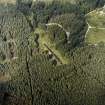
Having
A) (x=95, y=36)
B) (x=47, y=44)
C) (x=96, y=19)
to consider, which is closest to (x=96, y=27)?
(x=95, y=36)

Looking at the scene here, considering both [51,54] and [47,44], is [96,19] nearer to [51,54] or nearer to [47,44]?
[47,44]

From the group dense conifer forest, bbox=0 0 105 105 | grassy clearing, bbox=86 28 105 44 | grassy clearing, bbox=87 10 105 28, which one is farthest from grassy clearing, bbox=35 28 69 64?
grassy clearing, bbox=87 10 105 28

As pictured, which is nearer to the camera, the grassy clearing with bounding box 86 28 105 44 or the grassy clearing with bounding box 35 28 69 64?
→ the grassy clearing with bounding box 35 28 69 64

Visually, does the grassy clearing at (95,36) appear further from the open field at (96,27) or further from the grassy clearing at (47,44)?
the grassy clearing at (47,44)

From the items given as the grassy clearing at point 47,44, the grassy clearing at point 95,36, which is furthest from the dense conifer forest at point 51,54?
the grassy clearing at point 95,36

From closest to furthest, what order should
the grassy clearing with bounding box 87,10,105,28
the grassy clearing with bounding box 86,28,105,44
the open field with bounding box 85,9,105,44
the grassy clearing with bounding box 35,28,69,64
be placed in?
the grassy clearing with bounding box 35,28,69,64
the grassy clearing with bounding box 86,28,105,44
the open field with bounding box 85,9,105,44
the grassy clearing with bounding box 87,10,105,28

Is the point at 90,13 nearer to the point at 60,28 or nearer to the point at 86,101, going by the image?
the point at 60,28

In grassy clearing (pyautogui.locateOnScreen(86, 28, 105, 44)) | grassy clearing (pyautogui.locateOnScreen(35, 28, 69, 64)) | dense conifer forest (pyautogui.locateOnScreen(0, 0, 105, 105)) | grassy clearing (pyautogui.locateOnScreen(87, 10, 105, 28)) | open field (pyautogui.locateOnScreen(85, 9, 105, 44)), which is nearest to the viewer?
dense conifer forest (pyautogui.locateOnScreen(0, 0, 105, 105))

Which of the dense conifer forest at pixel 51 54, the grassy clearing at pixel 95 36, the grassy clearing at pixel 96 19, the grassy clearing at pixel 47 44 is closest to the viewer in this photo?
the dense conifer forest at pixel 51 54

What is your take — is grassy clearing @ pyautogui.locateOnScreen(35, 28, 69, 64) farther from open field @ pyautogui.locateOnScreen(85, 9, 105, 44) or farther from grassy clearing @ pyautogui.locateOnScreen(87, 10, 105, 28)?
grassy clearing @ pyautogui.locateOnScreen(87, 10, 105, 28)
